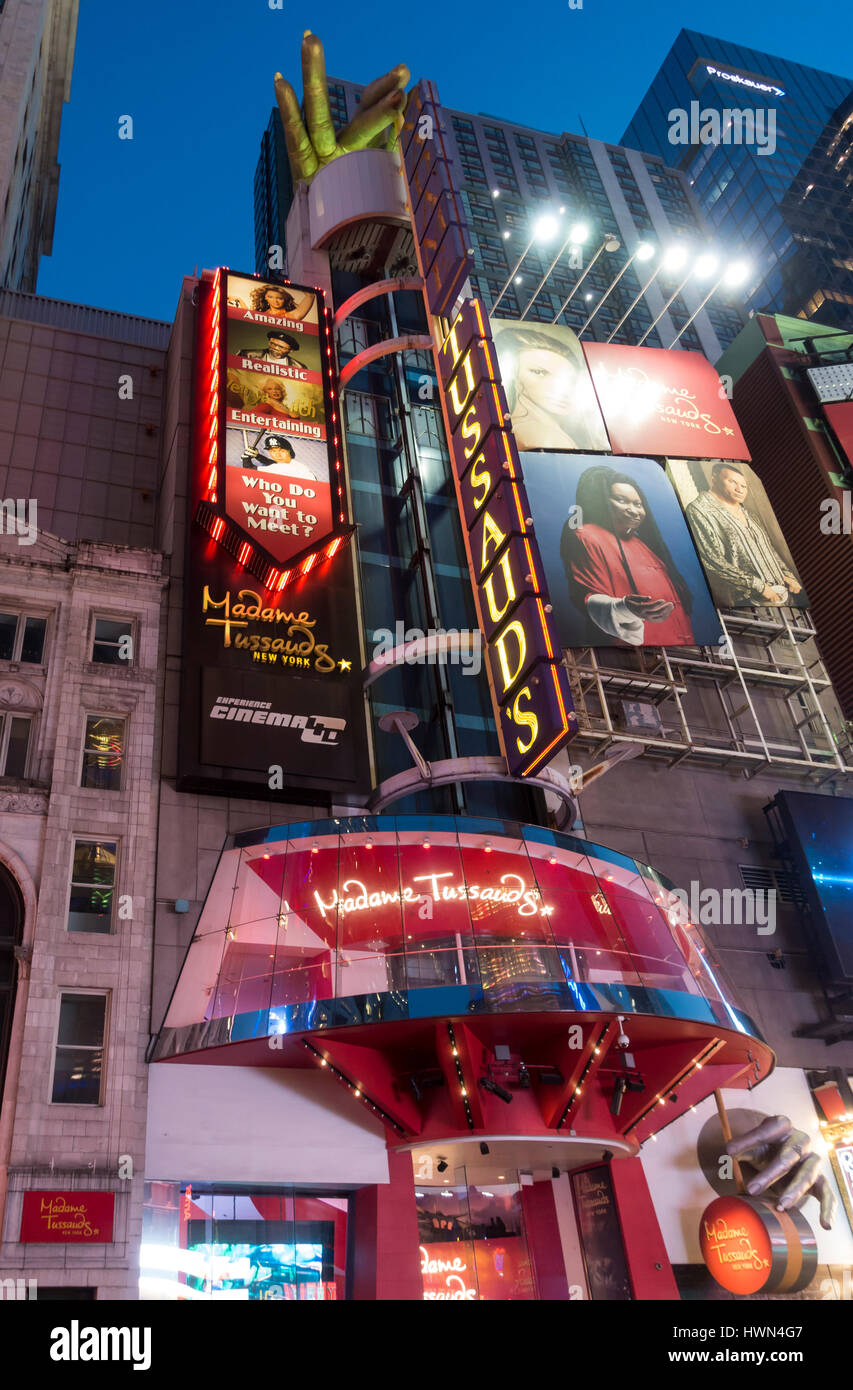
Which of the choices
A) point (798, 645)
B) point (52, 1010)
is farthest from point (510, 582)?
point (798, 645)

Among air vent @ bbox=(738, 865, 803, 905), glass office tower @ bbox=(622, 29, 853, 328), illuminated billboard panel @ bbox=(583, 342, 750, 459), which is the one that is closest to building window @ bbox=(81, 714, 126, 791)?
air vent @ bbox=(738, 865, 803, 905)

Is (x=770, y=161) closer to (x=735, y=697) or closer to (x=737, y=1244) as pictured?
(x=735, y=697)

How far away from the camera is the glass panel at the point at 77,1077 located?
17438 mm

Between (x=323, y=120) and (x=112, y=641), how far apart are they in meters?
25.7

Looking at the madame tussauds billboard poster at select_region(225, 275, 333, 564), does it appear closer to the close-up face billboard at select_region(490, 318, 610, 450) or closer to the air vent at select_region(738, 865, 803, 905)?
the close-up face billboard at select_region(490, 318, 610, 450)

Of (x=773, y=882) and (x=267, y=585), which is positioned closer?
(x=267, y=585)

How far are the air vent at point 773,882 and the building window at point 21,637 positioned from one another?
62.2 feet

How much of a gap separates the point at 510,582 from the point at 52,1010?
12865 mm

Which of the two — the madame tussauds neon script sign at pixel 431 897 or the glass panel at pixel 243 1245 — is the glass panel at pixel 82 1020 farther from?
the madame tussauds neon script sign at pixel 431 897

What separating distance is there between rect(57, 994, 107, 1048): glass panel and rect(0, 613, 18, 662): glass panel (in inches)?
314

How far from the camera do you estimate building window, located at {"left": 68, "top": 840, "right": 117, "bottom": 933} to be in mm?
19422

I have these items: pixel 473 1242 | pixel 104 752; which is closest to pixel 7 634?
pixel 104 752

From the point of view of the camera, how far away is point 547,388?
35.6 metres

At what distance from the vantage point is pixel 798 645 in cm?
3347
